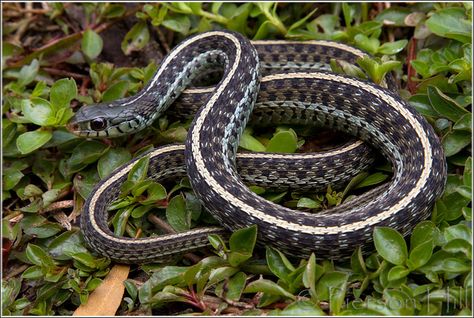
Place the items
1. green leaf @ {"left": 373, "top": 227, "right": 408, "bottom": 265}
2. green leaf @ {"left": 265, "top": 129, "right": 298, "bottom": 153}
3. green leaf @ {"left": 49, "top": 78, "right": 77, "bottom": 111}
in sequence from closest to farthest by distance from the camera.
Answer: green leaf @ {"left": 373, "top": 227, "right": 408, "bottom": 265} < green leaf @ {"left": 265, "top": 129, "right": 298, "bottom": 153} < green leaf @ {"left": 49, "top": 78, "right": 77, "bottom": 111}

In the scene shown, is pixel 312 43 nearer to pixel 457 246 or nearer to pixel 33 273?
pixel 457 246

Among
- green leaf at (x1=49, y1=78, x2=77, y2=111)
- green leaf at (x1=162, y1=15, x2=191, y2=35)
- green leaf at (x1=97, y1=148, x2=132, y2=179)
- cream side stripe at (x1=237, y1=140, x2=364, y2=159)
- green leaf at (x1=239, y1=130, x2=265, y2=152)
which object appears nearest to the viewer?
cream side stripe at (x1=237, y1=140, x2=364, y2=159)

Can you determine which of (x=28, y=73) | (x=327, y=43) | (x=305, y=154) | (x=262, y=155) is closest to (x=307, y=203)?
(x=305, y=154)

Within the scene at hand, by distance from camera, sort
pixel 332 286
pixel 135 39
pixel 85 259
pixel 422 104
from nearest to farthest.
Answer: pixel 332 286 < pixel 85 259 < pixel 422 104 < pixel 135 39

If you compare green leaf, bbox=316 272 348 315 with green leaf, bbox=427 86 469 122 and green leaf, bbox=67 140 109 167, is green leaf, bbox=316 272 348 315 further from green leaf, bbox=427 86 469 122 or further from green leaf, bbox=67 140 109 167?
green leaf, bbox=67 140 109 167

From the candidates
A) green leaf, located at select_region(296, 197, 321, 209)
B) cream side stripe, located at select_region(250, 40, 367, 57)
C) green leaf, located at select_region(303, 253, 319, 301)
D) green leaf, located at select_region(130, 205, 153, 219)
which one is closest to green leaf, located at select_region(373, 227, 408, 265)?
green leaf, located at select_region(303, 253, 319, 301)

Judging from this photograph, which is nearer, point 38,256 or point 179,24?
point 38,256
